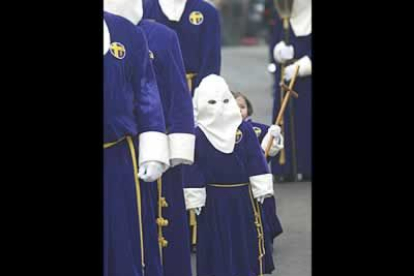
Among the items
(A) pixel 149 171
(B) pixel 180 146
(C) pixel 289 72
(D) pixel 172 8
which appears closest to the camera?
(A) pixel 149 171

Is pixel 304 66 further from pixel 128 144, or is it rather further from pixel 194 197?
pixel 128 144

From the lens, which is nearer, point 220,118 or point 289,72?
point 220,118

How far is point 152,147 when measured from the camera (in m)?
3.89

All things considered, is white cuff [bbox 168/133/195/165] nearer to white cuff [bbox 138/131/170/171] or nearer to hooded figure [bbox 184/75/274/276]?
white cuff [bbox 138/131/170/171]

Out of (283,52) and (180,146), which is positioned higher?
(283,52)

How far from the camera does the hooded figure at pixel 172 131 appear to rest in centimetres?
406

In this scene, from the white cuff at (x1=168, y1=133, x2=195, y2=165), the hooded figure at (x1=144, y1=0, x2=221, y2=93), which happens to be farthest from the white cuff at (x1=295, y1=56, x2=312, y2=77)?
the white cuff at (x1=168, y1=133, x2=195, y2=165)

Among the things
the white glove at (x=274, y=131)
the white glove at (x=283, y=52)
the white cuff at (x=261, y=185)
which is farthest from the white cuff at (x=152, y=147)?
the white glove at (x=283, y=52)

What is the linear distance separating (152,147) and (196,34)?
79.3 inches

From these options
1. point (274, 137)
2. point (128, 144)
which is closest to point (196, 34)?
point (274, 137)

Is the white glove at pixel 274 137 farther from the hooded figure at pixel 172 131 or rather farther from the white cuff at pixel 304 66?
the white cuff at pixel 304 66
